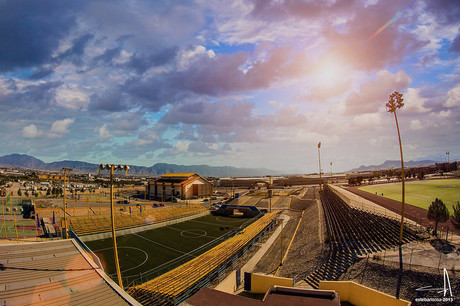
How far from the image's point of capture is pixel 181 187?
88.1 m

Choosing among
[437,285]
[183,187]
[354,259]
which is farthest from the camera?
[183,187]

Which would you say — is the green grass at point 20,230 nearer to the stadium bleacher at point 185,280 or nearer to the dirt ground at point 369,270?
the stadium bleacher at point 185,280

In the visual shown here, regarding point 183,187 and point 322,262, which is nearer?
point 322,262

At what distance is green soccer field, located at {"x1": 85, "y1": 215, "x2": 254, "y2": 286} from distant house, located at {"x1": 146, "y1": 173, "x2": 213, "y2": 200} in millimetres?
39435

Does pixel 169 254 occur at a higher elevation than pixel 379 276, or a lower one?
lower

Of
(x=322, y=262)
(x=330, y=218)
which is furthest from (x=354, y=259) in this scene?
(x=330, y=218)

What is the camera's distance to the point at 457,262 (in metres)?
18.8

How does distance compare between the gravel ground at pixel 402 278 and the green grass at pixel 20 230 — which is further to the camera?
the green grass at pixel 20 230

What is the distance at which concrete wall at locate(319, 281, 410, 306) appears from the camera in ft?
46.4

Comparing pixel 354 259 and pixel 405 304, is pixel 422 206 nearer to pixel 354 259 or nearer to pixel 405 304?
pixel 354 259

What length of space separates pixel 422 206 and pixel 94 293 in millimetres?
62693

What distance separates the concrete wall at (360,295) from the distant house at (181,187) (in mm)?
71581

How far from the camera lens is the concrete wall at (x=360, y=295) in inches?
557

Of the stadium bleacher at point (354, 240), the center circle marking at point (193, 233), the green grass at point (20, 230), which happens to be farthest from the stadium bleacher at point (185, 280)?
the green grass at point (20, 230)
